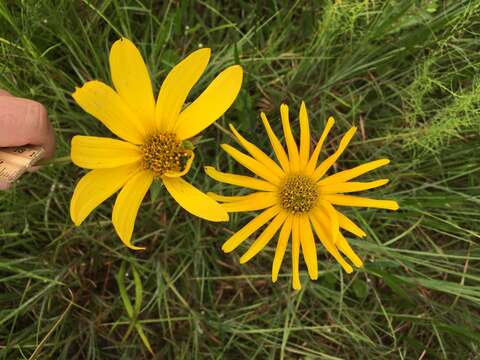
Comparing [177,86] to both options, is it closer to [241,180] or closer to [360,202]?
[241,180]

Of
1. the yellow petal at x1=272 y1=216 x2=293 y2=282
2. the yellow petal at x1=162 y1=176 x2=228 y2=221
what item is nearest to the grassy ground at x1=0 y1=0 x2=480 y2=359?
the yellow petal at x1=272 y1=216 x2=293 y2=282

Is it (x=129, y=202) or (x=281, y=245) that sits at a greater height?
(x=129, y=202)

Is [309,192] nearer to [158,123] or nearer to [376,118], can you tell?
[158,123]

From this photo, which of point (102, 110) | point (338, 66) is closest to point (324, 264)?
point (338, 66)

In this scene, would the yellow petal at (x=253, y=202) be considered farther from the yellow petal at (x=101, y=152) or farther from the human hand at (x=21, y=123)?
the human hand at (x=21, y=123)

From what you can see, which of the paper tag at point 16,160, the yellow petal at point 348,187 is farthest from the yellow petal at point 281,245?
the paper tag at point 16,160

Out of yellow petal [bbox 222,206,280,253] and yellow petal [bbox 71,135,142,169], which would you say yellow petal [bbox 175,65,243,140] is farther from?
yellow petal [bbox 222,206,280,253]

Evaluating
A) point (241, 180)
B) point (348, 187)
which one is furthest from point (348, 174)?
point (241, 180)
